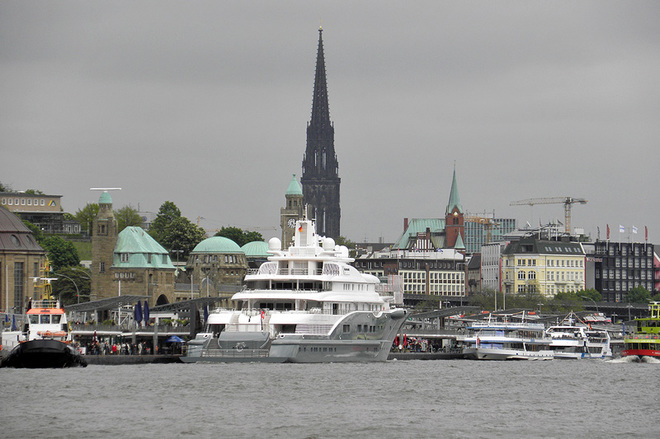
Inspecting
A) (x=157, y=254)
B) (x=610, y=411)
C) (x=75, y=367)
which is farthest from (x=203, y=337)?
(x=157, y=254)

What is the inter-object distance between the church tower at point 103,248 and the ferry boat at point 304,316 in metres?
72.3

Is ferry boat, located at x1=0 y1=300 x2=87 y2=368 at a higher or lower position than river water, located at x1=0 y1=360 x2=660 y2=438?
higher

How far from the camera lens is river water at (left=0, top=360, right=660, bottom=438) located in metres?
56.5

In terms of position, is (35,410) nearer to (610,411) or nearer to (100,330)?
(610,411)

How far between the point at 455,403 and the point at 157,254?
372 feet

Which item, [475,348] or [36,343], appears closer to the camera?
[36,343]

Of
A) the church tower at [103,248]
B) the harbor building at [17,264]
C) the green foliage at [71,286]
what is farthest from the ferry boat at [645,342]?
the church tower at [103,248]

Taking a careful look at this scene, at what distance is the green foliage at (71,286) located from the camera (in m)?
171

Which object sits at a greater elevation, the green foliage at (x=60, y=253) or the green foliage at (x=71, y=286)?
the green foliage at (x=60, y=253)

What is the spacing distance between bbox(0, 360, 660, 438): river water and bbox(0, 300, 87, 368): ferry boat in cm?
197

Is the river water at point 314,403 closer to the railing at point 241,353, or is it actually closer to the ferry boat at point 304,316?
the railing at point 241,353

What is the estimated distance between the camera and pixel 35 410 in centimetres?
6100

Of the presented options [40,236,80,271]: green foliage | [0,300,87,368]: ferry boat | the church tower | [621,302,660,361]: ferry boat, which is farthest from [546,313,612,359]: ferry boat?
[40,236,80,271]: green foliage

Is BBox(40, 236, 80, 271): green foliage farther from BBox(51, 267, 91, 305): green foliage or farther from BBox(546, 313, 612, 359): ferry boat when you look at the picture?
BBox(546, 313, 612, 359): ferry boat
